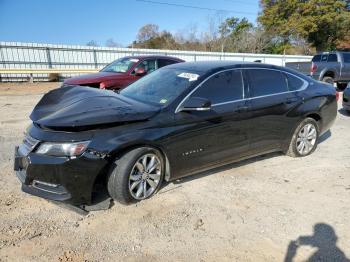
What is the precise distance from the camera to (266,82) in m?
4.88

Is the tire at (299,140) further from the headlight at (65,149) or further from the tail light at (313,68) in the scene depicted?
the tail light at (313,68)

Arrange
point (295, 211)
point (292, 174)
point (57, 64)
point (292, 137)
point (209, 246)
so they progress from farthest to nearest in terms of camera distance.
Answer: point (57, 64)
point (292, 137)
point (292, 174)
point (295, 211)
point (209, 246)

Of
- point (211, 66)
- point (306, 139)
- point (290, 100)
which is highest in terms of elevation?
point (211, 66)

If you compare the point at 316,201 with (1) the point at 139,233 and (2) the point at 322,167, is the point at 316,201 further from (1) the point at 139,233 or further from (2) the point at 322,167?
(1) the point at 139,233

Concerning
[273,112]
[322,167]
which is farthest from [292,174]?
[273,112]

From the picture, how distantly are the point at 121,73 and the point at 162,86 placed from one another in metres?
5.58

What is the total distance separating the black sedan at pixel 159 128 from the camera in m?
3.30

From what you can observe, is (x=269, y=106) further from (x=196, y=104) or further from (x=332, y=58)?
(x=332, y=58)

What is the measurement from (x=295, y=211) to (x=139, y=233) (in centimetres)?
180

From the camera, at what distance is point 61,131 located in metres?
3.33

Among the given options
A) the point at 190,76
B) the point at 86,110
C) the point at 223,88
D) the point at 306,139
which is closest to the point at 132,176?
the point at 86,110

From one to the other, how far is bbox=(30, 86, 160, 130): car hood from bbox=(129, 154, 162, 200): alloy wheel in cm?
49

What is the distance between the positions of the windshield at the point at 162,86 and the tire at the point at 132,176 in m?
0.72

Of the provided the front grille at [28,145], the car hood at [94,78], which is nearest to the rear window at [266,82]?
the front grille at [28,145]
